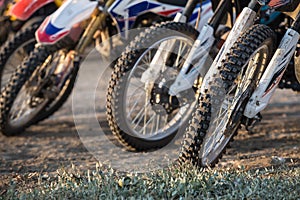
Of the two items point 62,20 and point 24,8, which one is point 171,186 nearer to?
point 62,20

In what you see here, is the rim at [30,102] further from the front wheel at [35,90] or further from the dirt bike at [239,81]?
the dirt bike at [239,81]

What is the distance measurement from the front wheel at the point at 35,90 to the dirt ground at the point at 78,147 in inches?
6.8

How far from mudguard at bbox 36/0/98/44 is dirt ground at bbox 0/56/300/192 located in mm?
1021

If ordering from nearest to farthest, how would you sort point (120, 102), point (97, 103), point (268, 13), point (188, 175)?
point (188, 175) → point (120, 102) → point (268, 13) → point (97, 103)

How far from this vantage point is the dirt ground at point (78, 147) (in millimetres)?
5746

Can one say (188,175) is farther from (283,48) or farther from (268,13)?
(268,13)

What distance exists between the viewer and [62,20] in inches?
247

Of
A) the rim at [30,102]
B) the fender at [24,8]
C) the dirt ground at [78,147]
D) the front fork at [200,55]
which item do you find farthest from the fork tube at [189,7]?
the fender at [24,8]

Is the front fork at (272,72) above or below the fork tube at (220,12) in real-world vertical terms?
below

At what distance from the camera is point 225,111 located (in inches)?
202

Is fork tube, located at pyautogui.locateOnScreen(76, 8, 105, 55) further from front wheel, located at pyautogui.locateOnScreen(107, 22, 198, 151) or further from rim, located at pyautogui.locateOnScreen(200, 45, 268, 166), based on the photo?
rim, located at pyautogui.locateOnScreen(200, 45, 268, 166)

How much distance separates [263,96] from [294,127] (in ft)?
6.72

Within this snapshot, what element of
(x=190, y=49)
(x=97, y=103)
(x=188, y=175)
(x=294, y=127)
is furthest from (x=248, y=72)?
(x=97, y=103)

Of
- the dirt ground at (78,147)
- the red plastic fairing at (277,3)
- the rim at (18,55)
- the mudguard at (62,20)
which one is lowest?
the dirt ground at (78,147)
